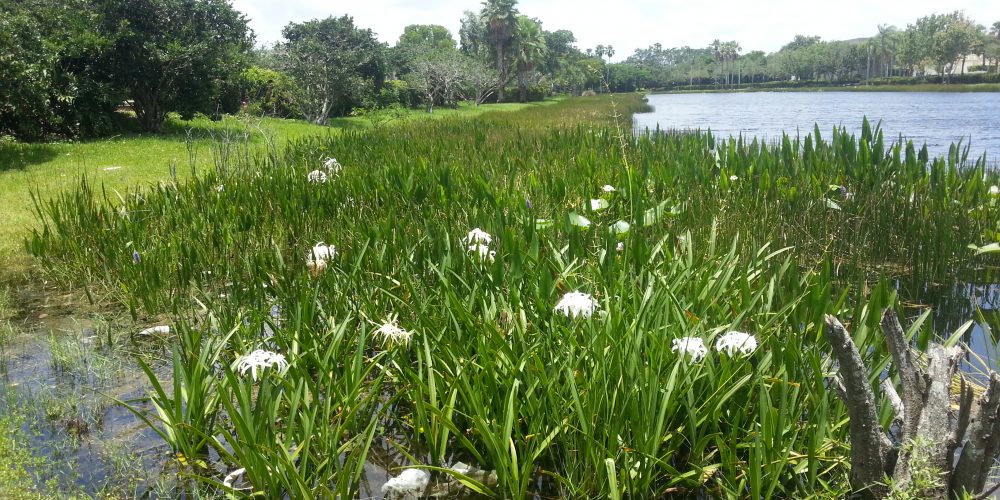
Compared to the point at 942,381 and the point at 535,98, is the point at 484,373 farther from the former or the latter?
the point at 535,98

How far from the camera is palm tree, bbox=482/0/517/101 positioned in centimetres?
5462

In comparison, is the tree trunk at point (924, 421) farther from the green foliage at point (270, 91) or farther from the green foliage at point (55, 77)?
the green foliage at point (270, 91)

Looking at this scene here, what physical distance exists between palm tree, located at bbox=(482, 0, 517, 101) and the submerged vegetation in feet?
160

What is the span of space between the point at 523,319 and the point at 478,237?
0.95 m

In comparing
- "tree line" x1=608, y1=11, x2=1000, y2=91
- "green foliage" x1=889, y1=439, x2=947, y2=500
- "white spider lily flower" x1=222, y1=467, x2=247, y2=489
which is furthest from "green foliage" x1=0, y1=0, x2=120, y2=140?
"tree line" x1=608, y1=11, x2=1000, y2=91

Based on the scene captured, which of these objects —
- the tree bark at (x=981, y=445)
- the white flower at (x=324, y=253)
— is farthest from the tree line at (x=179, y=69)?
the tree bark at (x=981, y=445)

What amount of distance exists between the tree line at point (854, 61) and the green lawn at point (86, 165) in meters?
37.8

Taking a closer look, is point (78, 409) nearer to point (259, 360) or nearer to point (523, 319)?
point (259, 360)

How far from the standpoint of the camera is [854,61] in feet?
308

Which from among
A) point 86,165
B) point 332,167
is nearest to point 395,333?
point 332,167

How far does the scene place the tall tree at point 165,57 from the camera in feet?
50.5

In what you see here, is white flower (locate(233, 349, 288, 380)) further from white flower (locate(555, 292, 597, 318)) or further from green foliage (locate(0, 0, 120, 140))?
green foliage (locate(0, 0, 120, 140))

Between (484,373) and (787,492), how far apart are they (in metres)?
1.02

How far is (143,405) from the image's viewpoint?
9.80 ft
